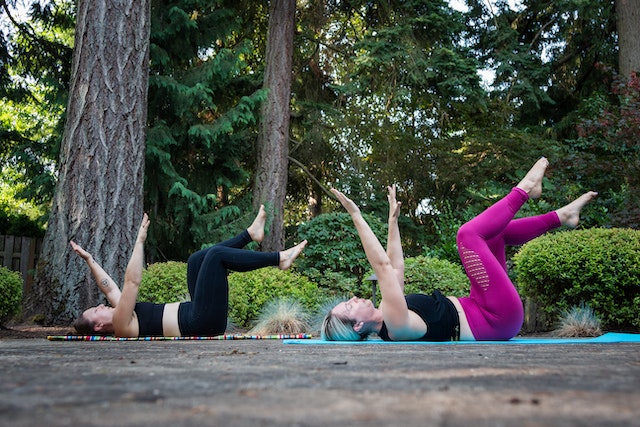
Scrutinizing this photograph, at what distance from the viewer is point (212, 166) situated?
12133mm

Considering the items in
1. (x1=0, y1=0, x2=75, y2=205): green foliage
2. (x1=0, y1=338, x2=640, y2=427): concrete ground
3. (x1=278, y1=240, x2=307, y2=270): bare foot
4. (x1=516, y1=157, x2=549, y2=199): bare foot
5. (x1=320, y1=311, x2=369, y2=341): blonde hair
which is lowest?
(x1=0, y1=338, x2=640, y2=427): concrete ground

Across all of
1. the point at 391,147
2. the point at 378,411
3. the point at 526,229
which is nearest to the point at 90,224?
the point at 526,229

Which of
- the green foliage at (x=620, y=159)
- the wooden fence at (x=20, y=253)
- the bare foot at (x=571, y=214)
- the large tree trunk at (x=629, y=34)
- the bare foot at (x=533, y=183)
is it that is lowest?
the bare foot at (x=571, y=214)

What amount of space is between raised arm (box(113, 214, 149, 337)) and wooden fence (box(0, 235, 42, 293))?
7723 mm

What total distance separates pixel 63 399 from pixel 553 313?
22.8 feet

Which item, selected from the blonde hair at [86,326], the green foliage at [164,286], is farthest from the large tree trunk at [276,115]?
the blonde hair at [86,326]

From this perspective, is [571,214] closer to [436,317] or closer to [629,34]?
[436,317]

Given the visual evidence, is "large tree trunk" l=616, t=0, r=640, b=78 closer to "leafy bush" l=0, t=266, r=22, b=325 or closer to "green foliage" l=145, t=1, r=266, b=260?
"green foliage" l=145, t=1, r=266, b=260

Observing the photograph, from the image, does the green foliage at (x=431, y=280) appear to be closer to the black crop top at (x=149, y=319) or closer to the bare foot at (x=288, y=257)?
the bare foot at (x=288, y=257)

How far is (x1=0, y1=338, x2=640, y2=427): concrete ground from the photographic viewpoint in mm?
1283

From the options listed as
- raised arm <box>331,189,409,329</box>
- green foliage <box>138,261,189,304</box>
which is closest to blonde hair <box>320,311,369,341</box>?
raised arm <box>331,189,409,329</box>

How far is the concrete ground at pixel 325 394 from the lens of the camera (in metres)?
1.28

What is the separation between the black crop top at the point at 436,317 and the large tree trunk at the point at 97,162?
4.33 meters

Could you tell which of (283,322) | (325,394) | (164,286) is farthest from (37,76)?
(325,394)
